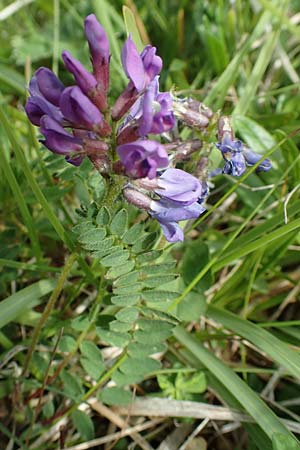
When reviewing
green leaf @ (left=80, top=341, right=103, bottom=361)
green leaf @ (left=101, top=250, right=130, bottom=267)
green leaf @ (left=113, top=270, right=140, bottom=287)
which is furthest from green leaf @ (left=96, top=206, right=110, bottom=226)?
green leaf @ (left=80, top=341, right=103, bottom=361)

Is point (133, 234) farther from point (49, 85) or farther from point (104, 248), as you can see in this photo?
point (49, 85)

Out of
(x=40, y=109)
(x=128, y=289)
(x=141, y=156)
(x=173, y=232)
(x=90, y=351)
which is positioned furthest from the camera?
(x=90, y=351)

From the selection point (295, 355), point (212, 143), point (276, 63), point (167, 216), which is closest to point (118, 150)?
point (167, 216)

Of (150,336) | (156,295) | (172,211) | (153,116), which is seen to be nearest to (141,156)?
(153,116)

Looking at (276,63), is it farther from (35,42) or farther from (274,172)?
(35,42)

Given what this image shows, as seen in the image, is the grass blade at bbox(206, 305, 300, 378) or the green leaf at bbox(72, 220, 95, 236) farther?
the grass blade at bbox(206, 305, 300, 378)

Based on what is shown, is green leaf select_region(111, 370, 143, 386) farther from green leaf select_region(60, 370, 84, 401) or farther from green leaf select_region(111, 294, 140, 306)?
green leaf select_region(111, 294, 140, 306)

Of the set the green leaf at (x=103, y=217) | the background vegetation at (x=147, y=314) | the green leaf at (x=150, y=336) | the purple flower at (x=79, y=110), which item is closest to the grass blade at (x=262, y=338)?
the background vegetation at (x=147, y=314)
